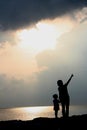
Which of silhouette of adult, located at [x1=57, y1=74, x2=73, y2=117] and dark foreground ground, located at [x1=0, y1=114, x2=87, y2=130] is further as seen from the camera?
silhouette of adult, located at [x1=57, y1=74, x2=73, y2=117]

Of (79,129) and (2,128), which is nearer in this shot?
(79,129)

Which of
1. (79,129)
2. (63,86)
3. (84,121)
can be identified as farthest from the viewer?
(63,86)

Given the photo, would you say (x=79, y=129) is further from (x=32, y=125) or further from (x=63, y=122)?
(x=32, y=125)

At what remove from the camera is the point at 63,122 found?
64.2 feet

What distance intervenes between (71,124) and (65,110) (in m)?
2.49

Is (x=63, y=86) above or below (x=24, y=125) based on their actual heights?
above

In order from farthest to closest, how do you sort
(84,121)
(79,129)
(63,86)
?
(63,86) < (84,121) < (79,129)

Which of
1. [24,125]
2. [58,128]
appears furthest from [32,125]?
[58,128]

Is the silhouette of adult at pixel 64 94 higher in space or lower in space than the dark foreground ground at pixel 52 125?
→ higher

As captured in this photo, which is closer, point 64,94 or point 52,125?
point 52,125

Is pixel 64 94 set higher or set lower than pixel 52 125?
higher

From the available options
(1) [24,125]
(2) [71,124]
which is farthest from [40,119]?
(2) [71,124]

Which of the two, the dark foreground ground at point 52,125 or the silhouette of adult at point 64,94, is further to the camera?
the silhouette of adult at point 64,94

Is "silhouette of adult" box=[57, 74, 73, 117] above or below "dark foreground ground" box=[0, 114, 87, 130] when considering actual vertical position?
above
